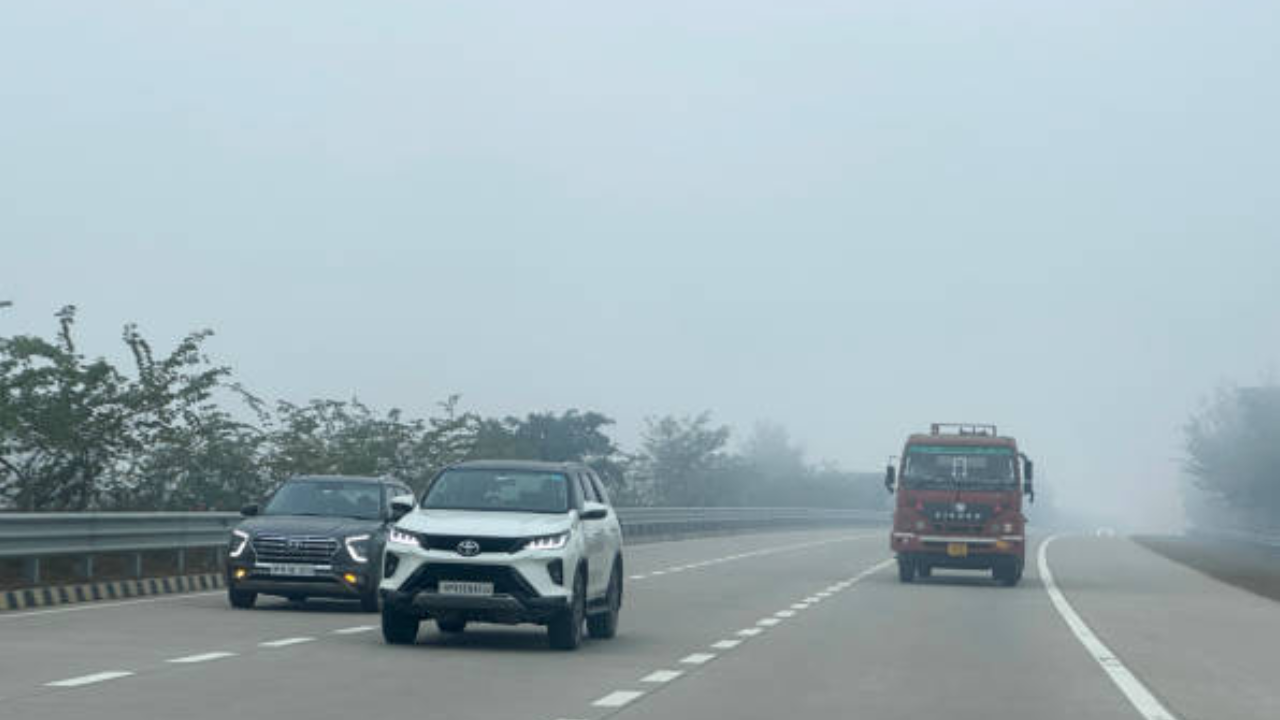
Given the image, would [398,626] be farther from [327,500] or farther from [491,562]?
[327,500]

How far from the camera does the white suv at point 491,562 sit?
18125 millimetres

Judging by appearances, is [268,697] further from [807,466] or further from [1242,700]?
[807,466]

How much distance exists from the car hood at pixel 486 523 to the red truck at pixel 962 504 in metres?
17.2

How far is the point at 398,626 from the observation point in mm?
18516

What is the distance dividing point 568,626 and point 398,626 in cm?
144

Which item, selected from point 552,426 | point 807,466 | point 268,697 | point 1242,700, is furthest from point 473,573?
point 807,466

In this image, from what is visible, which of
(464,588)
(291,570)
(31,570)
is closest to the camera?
(464,588)

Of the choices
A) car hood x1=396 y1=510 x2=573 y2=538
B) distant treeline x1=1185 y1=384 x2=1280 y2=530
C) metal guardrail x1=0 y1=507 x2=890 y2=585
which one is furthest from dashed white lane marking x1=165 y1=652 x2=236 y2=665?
distant treeline x1=1185 y1=384 x2=1280 y2=530

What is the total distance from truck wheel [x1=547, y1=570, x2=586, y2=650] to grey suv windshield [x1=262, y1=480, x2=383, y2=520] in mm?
5625

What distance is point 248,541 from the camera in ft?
74.5

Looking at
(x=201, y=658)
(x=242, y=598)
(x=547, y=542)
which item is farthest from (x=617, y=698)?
(x=242, y=598)

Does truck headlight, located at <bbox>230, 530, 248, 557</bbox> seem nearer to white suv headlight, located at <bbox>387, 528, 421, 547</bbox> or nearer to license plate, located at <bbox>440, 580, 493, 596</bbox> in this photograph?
white suv headlight, located at <bbox>387, 528, 421, 547</bbox>

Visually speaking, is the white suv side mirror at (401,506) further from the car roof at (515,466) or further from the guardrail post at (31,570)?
the guardrail post at (31,570)

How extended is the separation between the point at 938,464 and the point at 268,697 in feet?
77.0
